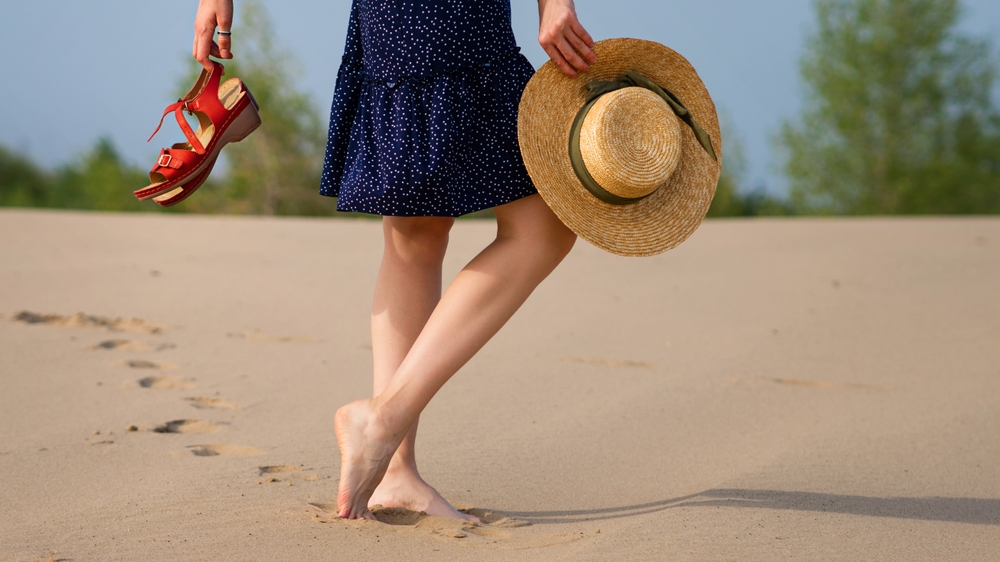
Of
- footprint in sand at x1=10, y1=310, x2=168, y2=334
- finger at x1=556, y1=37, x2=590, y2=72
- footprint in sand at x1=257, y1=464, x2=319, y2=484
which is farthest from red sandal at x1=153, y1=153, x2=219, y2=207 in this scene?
footprint in sand at x1=10, y1=310, x2=168, y2=334

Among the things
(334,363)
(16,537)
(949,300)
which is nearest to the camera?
(16,537)

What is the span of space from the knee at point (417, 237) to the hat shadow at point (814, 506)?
600 mm

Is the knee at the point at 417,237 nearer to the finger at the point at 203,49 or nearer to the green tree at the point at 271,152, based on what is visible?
the finger at the point at 203,49

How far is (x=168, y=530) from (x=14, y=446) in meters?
0.78

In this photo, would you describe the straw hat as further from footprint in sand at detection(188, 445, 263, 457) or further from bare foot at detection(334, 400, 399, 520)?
footprint in sand at detection(188, 445, 263, 457)

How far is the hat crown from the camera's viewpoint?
5.25ft

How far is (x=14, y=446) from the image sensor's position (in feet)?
6.92

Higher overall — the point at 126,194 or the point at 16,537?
the point at 126,194

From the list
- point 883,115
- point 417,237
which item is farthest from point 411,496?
point 883,115

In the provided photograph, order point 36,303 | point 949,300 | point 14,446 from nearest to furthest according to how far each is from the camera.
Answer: point 14,446, point 36,303, point 949,300

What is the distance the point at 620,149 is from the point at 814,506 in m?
0.92

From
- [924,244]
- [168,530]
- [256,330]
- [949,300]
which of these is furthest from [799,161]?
[168,530]

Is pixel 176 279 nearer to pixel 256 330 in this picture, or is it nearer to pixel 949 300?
pixel 256 330

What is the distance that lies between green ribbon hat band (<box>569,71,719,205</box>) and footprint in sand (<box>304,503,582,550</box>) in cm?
67
